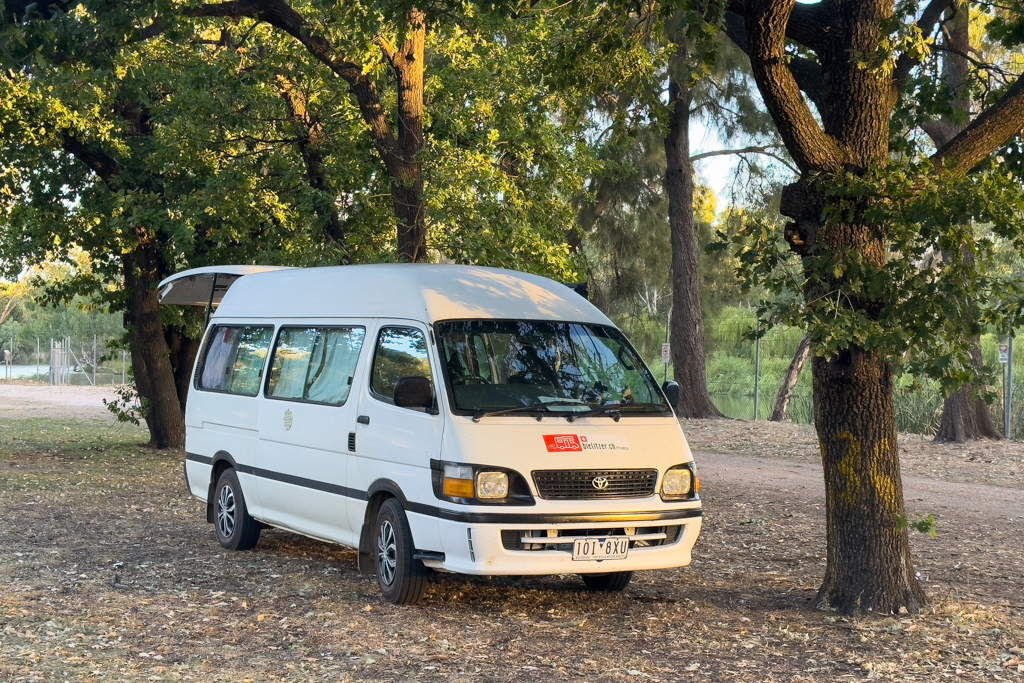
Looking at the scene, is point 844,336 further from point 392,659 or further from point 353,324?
point 353,324

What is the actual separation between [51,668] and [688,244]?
23716mm

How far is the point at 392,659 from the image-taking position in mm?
6863

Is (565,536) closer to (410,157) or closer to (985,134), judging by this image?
(985,134)

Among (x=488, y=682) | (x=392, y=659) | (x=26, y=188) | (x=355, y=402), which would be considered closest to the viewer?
(x=488, y=682)

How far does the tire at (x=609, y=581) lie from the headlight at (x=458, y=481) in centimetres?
160

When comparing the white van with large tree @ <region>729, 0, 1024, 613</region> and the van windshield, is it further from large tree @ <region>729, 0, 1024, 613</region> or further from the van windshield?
large tree @ <region>729, 0, 1024, 613</region>

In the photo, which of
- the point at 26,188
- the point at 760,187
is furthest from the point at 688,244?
the point at 26,188

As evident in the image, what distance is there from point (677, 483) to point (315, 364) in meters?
3.08

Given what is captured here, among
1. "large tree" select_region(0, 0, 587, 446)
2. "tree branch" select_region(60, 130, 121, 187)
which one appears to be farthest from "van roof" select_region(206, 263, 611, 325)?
"tree branch" select_region(60, 130, 121, 187)

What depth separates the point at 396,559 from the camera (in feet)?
26.8

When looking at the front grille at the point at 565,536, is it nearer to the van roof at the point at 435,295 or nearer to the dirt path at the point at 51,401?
the van roof at the point at 435,295

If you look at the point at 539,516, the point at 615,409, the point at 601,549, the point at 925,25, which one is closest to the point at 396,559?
the point at 539,516

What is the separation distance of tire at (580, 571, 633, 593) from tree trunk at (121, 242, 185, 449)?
12604 mm

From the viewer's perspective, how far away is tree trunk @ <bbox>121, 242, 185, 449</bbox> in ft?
65.7
